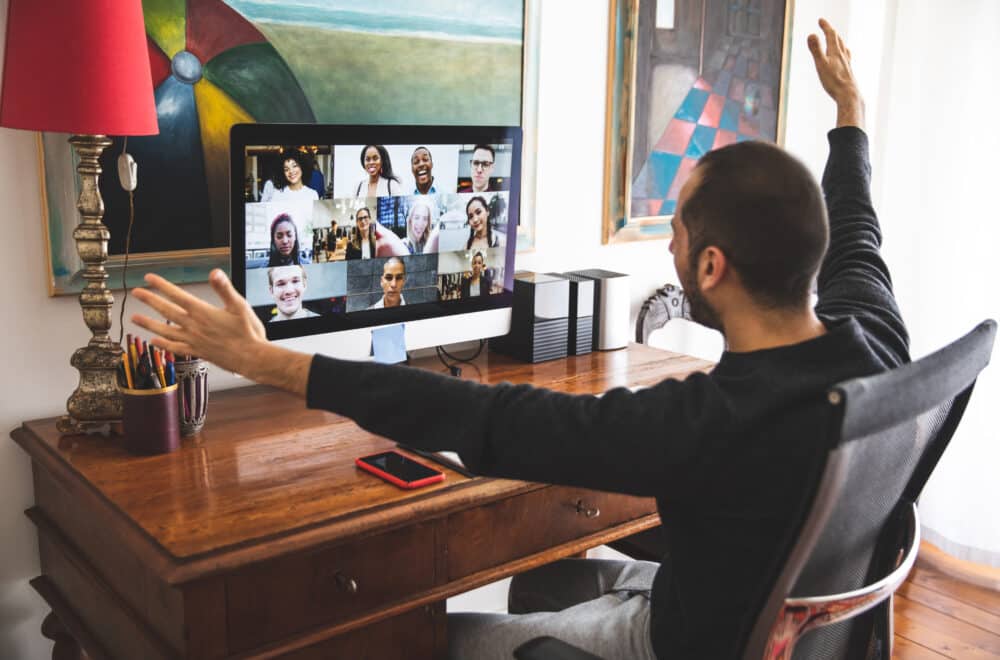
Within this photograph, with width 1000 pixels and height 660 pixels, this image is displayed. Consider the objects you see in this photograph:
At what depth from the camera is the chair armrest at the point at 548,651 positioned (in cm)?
126

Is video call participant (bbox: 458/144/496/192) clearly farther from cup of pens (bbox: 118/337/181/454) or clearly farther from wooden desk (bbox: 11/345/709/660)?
cup of pens (bbox: 118/337/181/454)

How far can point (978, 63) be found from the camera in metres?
2.95

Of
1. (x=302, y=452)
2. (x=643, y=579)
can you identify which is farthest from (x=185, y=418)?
(x=643, y=579)

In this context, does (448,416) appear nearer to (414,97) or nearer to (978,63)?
(414,97)

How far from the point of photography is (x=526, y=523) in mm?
1705

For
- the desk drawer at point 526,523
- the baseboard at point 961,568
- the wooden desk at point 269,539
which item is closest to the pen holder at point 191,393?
the wooden desk at point 269,539

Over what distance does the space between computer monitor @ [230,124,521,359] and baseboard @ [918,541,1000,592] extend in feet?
6.11

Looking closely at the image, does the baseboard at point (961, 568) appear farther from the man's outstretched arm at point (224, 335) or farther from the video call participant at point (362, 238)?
the man's outstretched arm at point (224, 335)

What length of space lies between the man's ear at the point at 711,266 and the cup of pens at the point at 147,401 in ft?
2.91

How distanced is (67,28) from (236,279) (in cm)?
46

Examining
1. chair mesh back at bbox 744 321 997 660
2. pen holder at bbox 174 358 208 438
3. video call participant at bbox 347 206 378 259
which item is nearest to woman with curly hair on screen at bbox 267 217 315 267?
video call participant at bbox 347 206 378 259

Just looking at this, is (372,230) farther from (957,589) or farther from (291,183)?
(957,589)

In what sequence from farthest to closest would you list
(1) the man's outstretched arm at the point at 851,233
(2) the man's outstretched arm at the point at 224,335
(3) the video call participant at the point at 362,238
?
(3) the video call participant at the point at 362,238
(1) the man's outstretched arm at the point at 851,233
(2) the man's outstretched arm at the point at 224,335

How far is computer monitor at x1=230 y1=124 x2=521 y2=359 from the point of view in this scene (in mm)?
1711
